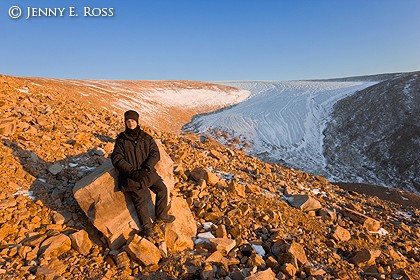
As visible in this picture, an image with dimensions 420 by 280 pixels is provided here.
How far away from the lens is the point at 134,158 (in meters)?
5.64

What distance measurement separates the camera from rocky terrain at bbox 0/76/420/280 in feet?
15.9

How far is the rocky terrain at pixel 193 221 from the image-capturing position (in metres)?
4.84

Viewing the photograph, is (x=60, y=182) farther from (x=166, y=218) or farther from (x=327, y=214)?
(x=327, y=214)

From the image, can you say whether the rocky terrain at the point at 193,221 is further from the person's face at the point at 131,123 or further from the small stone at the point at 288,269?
the person's face at the point at 131,123

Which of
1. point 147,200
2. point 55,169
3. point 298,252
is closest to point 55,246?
point 147,200

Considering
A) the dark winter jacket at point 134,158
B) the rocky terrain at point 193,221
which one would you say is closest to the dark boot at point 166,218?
Answer: the rocky terrain at point 193,221

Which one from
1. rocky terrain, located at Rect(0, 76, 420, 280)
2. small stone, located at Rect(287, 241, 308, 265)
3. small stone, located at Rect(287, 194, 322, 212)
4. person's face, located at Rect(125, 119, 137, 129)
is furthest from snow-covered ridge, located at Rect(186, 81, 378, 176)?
person's face, located at Rect(125, 119, 137, 129)

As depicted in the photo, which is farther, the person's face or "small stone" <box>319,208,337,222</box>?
"small stone" <box>319,208,337,222</box>

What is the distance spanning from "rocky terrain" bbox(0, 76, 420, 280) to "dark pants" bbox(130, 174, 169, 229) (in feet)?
1.80

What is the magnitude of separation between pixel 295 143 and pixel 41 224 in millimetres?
25035

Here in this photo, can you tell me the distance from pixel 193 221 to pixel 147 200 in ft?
3.88

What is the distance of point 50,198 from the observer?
5.93 metres

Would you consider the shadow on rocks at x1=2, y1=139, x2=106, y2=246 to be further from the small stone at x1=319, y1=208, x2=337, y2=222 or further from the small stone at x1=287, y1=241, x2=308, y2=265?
the small stone at x1=319, y1=208, x2=337, y2=222

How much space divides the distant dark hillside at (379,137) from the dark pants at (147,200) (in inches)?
722
